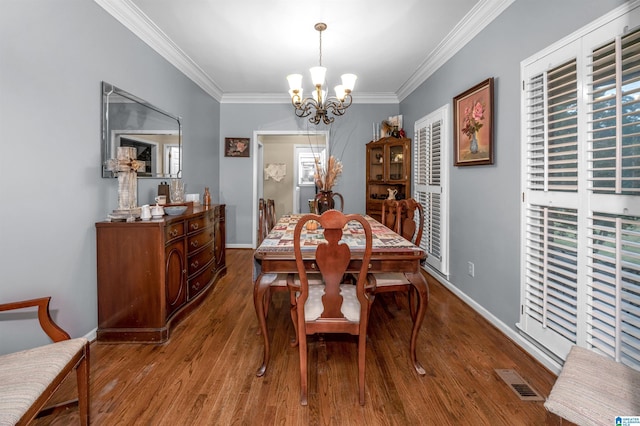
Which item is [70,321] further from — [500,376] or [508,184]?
[508,184]

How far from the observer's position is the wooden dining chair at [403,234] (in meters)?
2.19

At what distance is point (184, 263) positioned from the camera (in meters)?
2.74

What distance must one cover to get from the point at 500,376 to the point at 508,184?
1381 mm

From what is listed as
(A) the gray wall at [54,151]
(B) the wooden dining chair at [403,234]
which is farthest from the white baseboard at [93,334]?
(B) the wooden dining chair at [403,234]

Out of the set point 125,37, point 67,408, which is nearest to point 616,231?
point 67,408

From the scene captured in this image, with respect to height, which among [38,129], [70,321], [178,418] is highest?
[38,129]

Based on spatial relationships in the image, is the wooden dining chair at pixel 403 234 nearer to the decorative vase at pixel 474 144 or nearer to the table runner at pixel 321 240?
the table runner at pixel 321 240

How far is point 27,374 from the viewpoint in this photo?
119cm

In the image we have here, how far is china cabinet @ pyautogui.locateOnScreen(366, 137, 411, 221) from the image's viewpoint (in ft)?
15.7

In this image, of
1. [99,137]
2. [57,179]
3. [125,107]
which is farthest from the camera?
[125,107]

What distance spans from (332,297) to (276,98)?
4.40 metres

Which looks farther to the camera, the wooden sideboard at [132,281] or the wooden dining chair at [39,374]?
the wooden sideboard at [132,281]

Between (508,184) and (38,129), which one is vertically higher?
(38,129)

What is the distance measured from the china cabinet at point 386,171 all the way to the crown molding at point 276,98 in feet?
2.44
